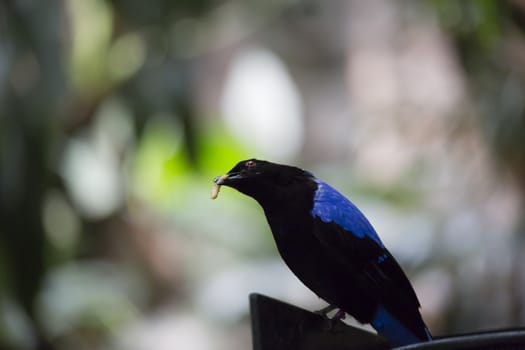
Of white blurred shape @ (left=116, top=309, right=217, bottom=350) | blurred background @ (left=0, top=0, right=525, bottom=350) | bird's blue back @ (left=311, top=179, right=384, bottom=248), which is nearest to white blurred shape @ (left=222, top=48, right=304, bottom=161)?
blurred background @ (left=0, top=0, right=525, bottom=350)

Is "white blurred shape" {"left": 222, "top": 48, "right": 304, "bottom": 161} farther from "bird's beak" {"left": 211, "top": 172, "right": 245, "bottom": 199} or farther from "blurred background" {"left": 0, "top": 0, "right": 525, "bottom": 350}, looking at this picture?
"bird's beak" {"left": 211, "top": 172, "right": 245, "bottom": 199}

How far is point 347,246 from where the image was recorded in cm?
208

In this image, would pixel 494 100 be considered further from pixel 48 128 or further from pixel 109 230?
pixel 109 230

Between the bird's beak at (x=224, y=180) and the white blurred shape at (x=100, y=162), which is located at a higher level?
the white blurred shape at (x=100, y=162)

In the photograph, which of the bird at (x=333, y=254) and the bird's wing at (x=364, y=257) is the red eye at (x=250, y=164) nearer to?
the bird at (x=333, y=254)

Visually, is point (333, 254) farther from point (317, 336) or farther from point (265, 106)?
point (265, 106)

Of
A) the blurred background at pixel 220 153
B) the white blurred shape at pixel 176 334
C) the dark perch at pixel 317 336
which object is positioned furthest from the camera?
the white blurred shape at pixel 176 334

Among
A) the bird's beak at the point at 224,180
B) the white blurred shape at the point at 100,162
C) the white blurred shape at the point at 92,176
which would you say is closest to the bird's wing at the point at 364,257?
the bird's beak at the point at 224,180

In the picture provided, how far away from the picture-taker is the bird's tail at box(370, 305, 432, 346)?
80.9 inches

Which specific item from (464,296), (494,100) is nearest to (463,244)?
(464,296)

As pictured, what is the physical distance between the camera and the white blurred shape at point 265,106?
27.1 ft

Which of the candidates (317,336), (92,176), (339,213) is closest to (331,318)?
(317,336)

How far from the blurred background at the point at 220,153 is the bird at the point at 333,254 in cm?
151

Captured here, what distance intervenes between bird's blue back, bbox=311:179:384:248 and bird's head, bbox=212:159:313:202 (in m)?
0.06
